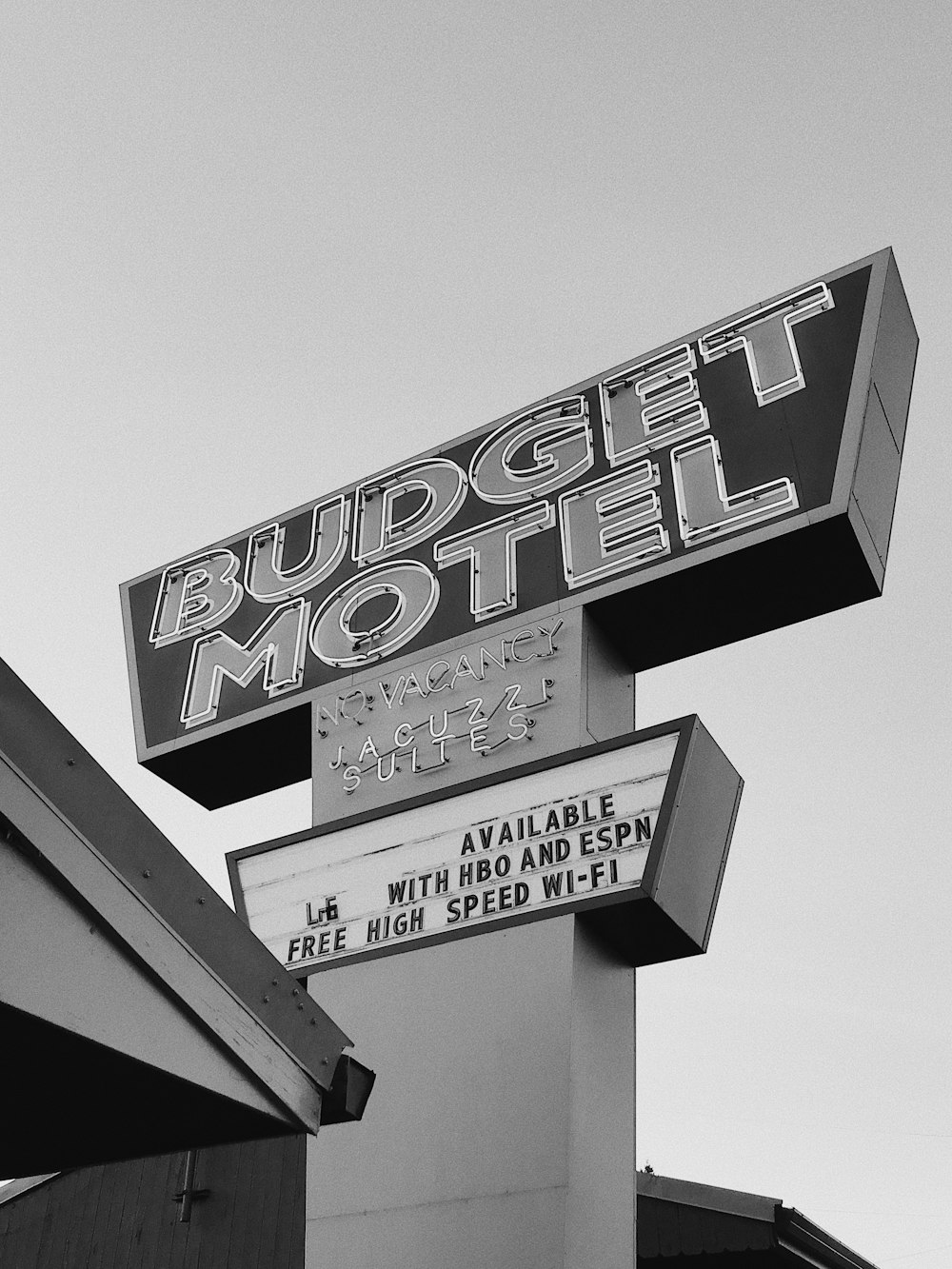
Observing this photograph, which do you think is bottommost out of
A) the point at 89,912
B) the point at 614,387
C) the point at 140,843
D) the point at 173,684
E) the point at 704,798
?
the point at 89,912

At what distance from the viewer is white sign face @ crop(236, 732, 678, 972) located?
9.62m

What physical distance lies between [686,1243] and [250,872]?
5576mm

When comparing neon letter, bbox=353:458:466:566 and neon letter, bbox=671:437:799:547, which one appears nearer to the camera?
neon letter, bbox=671:437:799:547

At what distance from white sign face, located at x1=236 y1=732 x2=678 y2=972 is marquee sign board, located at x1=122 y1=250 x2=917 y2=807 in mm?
1586

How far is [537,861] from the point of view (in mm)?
9906

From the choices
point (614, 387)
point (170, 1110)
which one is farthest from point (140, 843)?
point (614, 387)

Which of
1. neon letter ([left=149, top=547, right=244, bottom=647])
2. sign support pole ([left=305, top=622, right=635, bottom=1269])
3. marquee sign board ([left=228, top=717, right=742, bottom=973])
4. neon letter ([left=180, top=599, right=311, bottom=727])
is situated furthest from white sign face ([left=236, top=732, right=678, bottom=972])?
neon letter ([left=149, top=547, right=244, bottom=647])

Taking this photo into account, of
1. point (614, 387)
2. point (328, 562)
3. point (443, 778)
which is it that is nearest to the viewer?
point (443, 778)

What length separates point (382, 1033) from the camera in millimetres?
9945

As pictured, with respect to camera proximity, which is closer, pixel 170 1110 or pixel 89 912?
pixel 89 912

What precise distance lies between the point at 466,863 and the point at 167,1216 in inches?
147

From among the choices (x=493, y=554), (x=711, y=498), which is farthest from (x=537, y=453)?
(x=711, y=498)

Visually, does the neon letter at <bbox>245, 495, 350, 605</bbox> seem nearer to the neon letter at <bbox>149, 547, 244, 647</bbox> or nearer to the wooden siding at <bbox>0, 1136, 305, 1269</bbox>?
the neon letter at <bbox>149, 547, 244, 647</bbox>

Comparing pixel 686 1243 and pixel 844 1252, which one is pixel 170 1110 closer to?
pixel 686 1243
